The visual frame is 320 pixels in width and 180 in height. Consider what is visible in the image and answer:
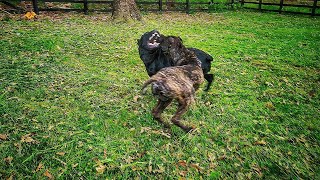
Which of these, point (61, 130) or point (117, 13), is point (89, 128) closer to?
point (61, 130)

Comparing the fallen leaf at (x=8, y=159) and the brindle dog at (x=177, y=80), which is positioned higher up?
the brindle dog at (x=177, y=80)

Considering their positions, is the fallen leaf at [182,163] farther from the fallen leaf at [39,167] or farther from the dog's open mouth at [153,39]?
the dog's open mouth at [153,39]

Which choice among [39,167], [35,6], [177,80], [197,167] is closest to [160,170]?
[197,167]

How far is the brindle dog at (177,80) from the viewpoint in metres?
3.28

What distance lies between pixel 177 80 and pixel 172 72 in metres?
0.17

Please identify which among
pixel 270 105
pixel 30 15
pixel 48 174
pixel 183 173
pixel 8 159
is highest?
pixel 30 15

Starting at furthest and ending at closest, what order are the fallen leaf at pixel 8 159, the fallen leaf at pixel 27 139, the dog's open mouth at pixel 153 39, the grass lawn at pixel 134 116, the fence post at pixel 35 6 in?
the fence post at pixel 35 6 < the dog's open mouth at pixel 153 39 < the fallen leaf at pixel 27 139 < the grass lawn at pixel 134 116 < the fallen leaf at pixel 8 159

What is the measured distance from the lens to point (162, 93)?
333cm

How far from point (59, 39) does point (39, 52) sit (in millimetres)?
1306

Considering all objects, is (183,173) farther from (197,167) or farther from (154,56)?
(154,56)

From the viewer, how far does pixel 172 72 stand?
344cm

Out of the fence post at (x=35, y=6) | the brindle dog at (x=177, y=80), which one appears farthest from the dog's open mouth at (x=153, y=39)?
the fence post at (x=35, y=6)

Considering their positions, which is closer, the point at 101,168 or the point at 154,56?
the point at 101,168

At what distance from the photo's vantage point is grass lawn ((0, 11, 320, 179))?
3230mm
